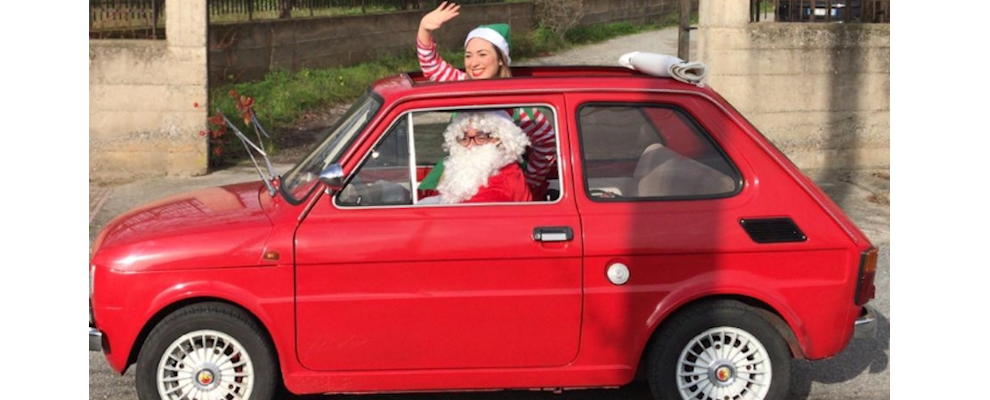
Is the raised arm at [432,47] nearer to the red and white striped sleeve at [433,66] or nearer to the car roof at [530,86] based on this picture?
the red and white striped sleeve at [433,66]

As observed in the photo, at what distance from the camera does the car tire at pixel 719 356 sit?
571cm

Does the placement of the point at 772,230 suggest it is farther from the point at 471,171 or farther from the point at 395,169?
the point at 395,169

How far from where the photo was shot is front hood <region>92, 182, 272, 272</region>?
5.53 m

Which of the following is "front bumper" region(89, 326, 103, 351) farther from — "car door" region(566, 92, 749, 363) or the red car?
"car door" region(566, 92, 749, 363)

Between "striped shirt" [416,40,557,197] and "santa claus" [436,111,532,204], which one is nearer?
"santa claus" [436,111,532,204]

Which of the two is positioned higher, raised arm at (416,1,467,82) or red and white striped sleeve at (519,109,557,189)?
raised arm at (416,1,467,82)

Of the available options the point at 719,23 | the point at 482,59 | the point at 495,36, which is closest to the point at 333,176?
the point at 482,59

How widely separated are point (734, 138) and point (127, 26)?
7574 millimetres

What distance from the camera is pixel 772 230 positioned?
5.72 metres

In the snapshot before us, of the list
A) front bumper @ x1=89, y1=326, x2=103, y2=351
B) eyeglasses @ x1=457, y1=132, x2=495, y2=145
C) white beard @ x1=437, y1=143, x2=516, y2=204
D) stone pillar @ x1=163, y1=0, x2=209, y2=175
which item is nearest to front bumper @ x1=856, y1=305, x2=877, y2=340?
white beard @ x1=437, y1=143, x2=516, y2=204

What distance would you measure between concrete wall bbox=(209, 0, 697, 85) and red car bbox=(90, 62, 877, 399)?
10876 mm

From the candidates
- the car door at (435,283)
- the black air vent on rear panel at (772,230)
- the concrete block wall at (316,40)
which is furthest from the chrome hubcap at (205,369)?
the concrete block wall at (316,40)

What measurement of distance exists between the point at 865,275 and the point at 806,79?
658cm

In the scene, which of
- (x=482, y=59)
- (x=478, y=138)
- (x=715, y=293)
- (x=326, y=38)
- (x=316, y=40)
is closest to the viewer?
(x=715, y=293)
